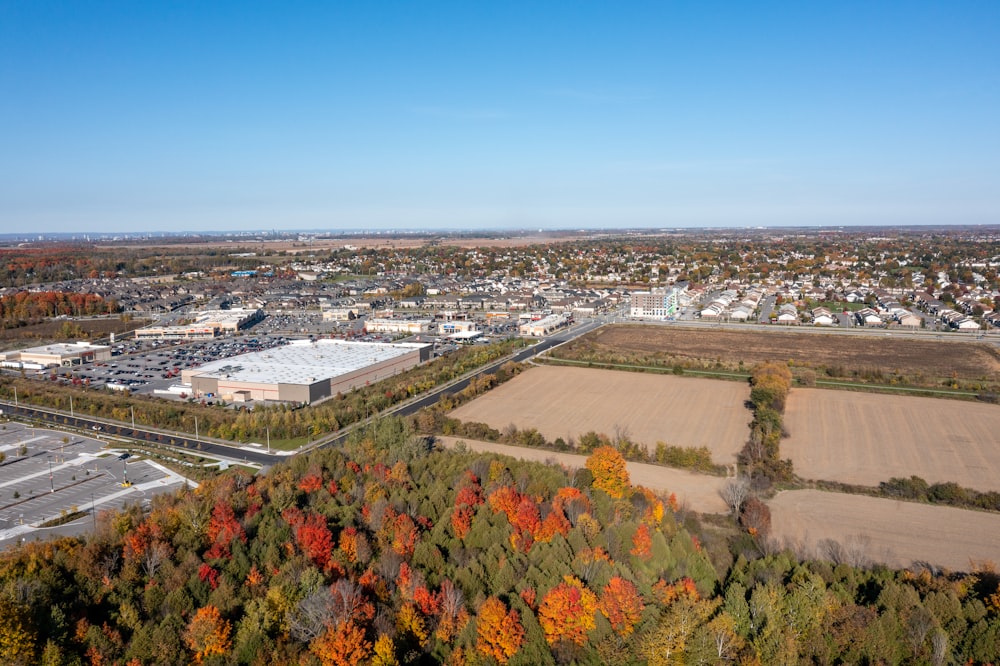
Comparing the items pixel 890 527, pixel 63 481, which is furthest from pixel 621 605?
pixel 63 481

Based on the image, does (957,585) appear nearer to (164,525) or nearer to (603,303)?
(164,525)

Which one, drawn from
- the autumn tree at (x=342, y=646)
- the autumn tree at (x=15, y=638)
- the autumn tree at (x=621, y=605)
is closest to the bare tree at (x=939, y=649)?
the autumn tree at (x=621, y=605)

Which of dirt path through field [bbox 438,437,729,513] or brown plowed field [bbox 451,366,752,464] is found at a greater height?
brown plowed field [bbox 451,366,752,464]

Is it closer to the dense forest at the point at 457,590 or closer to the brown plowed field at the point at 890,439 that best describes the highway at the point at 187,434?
the dense forest at the point at 457,590

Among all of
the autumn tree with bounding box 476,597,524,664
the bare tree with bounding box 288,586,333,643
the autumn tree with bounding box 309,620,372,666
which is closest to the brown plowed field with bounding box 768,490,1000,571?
the autumn tree with bounding box 476,597,524,664

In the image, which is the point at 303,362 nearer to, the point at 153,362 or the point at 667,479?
the point at 153,362

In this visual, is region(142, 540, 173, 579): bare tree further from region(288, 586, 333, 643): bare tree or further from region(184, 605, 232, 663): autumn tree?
region(288, 586, 333, 643): bare tree

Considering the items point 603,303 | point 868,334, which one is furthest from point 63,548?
point 603,303
